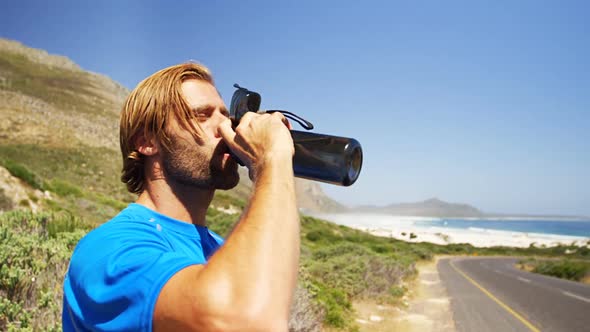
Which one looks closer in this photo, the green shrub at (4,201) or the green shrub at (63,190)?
the green shrub at (4,201)

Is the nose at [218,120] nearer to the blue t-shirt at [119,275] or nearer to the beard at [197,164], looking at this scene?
the beard at [197,164]

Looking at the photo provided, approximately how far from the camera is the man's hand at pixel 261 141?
1.13 meters

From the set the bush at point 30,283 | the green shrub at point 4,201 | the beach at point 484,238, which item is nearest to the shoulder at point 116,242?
the bush at point 30,283

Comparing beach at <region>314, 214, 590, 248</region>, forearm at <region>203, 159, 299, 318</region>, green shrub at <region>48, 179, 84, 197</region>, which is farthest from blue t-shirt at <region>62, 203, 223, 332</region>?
beach at <region>314, 214, 590, 248</region>

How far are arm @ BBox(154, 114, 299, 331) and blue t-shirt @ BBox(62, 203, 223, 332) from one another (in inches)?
1.7

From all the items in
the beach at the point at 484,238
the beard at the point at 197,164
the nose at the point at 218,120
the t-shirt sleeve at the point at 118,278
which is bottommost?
the beach at the point at 484,238

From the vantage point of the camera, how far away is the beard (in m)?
1.42

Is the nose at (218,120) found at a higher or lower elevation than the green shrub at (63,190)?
higher

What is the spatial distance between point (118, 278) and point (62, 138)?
43.8 metres

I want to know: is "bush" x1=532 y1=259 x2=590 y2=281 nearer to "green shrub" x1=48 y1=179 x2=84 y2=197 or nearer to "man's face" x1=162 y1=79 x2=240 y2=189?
"green shrub" x1=48 y1=179 x2=84 y2=197

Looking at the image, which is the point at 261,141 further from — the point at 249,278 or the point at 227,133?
the point at 249,278

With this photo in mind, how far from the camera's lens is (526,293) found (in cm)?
1427

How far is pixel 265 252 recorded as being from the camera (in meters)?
0.91

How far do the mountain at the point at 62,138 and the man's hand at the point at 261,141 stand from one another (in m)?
11.5
